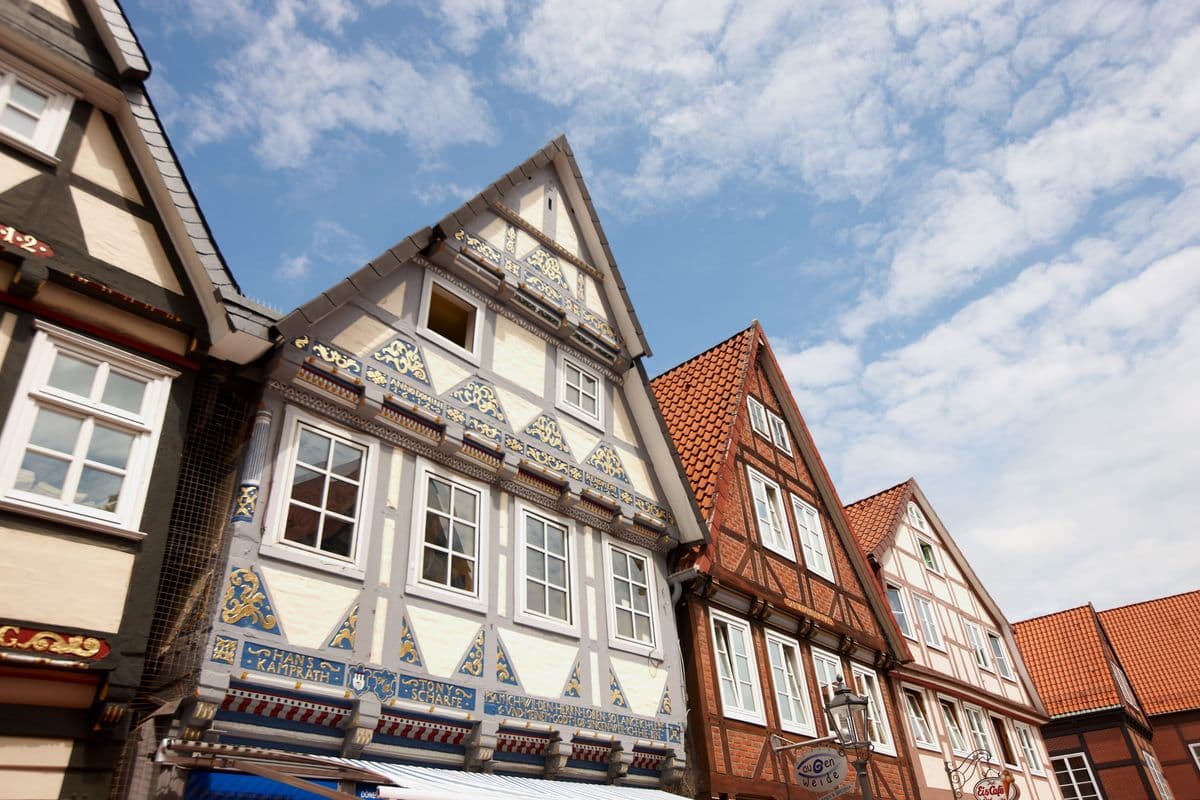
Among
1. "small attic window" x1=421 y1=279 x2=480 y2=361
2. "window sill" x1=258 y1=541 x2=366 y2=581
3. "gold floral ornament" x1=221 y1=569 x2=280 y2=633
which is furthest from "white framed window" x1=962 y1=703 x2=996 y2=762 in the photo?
"gold floral ornament" x1=221 y1=569 x2=280 y2=633

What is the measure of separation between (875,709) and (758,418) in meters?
5.14

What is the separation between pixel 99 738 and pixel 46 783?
1.23 feet

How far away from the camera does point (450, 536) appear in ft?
28.5

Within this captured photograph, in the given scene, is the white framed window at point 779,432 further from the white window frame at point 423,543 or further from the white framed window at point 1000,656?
the white framed window at point 1000,656

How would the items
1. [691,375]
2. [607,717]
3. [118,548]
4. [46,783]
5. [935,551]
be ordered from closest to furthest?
[46,783]
[118,548]
[607,717]
[691,375]
[935,551]

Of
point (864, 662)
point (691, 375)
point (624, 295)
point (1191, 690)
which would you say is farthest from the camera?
point (1191, 690)

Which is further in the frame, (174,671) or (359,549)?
(359,549)

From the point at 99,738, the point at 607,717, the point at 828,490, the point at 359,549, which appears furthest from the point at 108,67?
the point at 828,490

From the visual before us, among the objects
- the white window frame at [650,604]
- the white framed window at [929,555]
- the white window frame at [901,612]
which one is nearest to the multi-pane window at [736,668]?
the white window frame at [650,604]

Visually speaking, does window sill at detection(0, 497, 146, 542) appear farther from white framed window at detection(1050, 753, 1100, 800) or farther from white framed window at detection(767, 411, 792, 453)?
white framed window at detection(1050, 753, 1100, 800)

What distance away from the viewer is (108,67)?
7582 millimetres

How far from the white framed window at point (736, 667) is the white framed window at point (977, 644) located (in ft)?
33.2

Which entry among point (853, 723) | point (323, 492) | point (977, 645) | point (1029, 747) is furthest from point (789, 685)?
point (1029, 747)

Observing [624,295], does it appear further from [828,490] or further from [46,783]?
[46,783]
